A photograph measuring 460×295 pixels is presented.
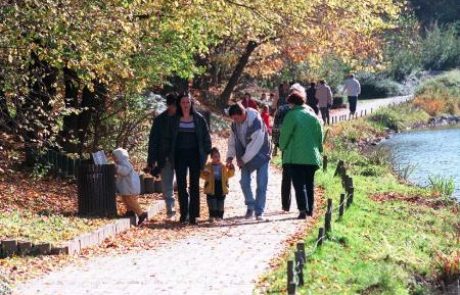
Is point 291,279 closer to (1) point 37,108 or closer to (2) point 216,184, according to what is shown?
(1) point 37,108

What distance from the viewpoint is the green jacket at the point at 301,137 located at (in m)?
13.6

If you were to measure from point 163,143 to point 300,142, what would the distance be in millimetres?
1944

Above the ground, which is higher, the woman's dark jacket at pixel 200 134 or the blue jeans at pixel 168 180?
the woman's dark jacket at pixel 200 134

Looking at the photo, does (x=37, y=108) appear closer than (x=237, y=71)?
Yes

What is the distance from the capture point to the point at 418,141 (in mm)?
34094

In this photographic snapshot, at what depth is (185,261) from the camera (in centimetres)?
1109

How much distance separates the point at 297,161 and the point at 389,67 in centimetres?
3797

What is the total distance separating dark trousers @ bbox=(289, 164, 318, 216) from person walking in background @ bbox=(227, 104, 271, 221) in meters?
0.46

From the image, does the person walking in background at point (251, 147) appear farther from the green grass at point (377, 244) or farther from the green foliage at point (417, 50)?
the green foliage at point (417, 50)

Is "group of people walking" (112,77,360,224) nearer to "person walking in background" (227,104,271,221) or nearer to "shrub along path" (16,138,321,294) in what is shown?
"person walking in background" (227,104,271,221)

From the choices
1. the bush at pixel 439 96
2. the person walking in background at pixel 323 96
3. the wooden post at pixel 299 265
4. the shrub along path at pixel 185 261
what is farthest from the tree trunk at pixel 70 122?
the bush at pixel 439 96

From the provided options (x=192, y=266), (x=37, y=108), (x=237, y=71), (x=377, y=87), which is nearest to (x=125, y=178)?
(x=37, y=108)

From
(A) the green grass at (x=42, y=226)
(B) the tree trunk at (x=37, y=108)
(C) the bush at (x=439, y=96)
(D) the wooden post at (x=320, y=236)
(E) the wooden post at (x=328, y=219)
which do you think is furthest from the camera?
(C) the bush at (x=439, y=96)

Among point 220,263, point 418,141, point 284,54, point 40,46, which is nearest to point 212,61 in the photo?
point 284,54
